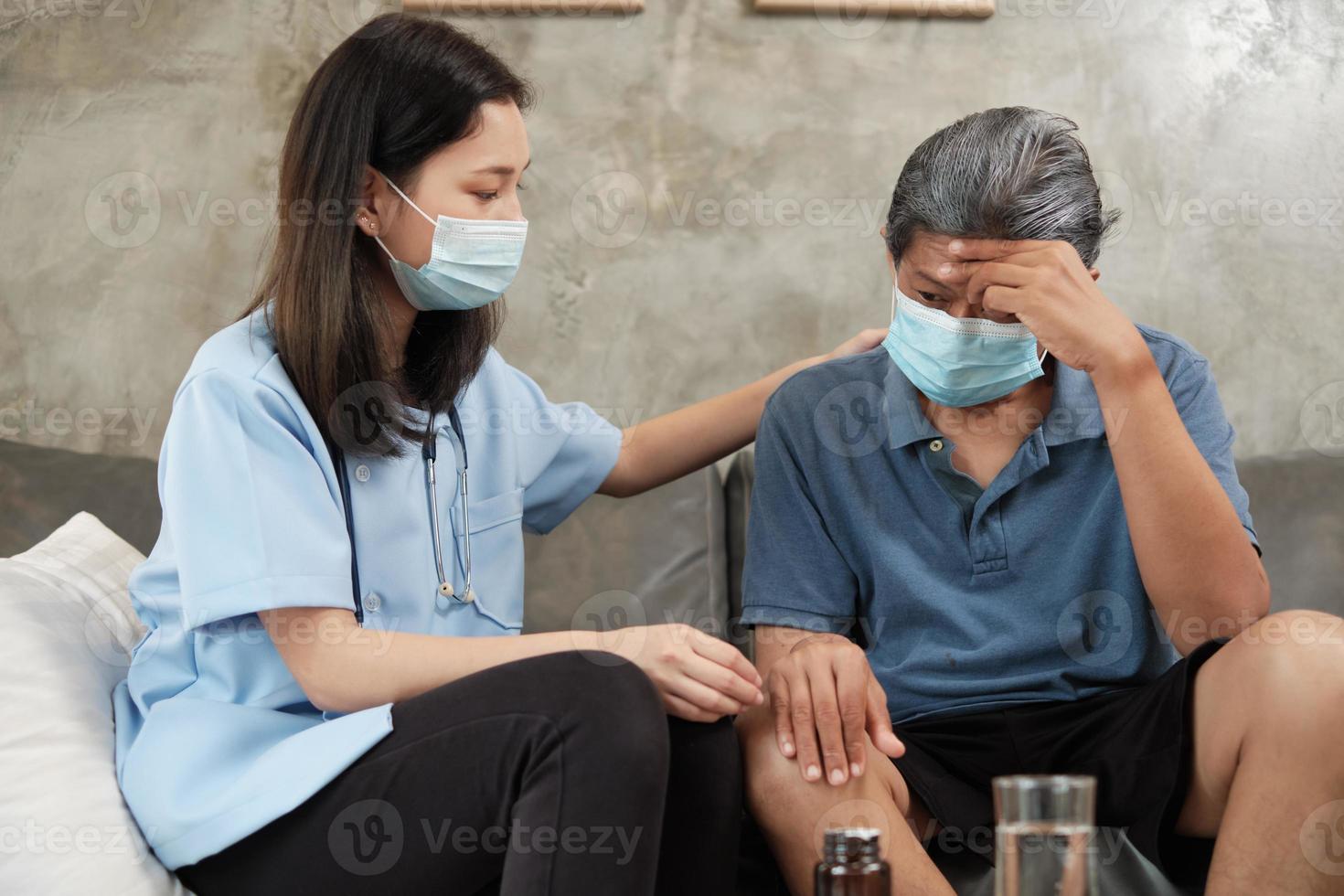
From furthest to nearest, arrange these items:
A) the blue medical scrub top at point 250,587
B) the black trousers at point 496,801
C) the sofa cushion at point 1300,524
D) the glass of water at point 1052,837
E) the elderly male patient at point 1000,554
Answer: the sofa cushion at point 1300,524 < the elderly male patient at point 1000,554 < the blue medical scrub top at point 250,587 < the black trousers at point 496,801 < the glass of water at point 1052,837

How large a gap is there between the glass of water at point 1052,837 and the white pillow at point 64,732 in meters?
0.81

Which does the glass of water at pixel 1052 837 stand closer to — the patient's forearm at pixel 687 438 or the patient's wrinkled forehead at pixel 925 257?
the patient's wrinkled forehead at pixel 925 257

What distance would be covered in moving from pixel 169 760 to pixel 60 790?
110mm

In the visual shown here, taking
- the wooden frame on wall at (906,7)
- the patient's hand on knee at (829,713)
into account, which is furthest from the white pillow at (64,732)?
the wooden frame on wall at (906,7)

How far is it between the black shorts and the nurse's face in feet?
2.54

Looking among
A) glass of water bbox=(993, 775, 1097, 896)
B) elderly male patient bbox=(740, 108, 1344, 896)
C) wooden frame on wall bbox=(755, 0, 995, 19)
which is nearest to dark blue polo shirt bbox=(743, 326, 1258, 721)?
elderly male patient bbox=(740, 108, 1344, 896)

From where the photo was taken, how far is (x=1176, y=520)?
4.49 ft

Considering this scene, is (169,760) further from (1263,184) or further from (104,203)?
(1263,184)

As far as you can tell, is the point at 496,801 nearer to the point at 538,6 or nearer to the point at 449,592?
the point at 449,592

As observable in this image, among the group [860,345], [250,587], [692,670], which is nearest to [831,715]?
[692,670]

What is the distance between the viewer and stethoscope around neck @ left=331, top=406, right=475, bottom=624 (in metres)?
1.33

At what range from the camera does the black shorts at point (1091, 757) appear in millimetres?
1312

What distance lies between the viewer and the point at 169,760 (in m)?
1.22

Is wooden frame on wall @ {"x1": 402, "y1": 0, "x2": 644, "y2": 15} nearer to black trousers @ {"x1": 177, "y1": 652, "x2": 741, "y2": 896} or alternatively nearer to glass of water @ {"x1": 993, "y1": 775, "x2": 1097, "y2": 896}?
black trousers @ {"x1": 177, "y1": 652, "x2": 741, "y2": 896}
